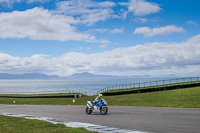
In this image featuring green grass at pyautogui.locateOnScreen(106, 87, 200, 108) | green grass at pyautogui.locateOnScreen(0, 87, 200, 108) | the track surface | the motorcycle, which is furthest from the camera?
green grass at pyautogui.locateOnScreen(0, 87, 200, 108)

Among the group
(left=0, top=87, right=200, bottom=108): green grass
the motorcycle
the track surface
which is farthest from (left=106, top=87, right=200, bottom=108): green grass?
the motorcycle

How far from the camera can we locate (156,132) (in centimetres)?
979

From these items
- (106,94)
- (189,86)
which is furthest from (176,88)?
(106,94)

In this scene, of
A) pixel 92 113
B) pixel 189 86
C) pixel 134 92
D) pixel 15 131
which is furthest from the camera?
pixel 134 92

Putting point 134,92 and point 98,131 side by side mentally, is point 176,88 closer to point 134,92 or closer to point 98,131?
point 134,92

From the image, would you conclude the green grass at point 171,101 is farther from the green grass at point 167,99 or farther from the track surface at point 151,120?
the track surface at point 151,120

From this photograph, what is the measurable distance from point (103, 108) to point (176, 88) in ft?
76.5

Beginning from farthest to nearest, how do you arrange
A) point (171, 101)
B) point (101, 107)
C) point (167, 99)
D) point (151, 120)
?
point (167, 99) → point (171, 101) → point (101, 107) → point (151, 120)

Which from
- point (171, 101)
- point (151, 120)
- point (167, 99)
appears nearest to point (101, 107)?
point (151, 120)

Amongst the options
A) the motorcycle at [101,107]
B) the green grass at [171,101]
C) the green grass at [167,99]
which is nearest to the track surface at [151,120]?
→ the motorcycle at [101,107]

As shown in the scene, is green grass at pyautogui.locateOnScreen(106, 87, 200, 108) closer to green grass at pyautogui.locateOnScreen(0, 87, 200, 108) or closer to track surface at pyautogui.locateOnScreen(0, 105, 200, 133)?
green grass at pyautogui.locateOnScreen(0, 87, 200, 108)

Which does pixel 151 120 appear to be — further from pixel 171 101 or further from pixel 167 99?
pixel 167 99

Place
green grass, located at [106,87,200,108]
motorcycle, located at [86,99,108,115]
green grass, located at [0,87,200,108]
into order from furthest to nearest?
green grass, located at [0,87,200,108]
green grass, located at [106,87,200,108]
motorcycle, located at [86,99,108,115]

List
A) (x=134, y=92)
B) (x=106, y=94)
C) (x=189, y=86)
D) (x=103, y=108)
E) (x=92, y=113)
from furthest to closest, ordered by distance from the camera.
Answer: (x=106, y=94), (x=134, y=92), (x=189, y=86), (x=92, y=113), (x=103, y=108)
